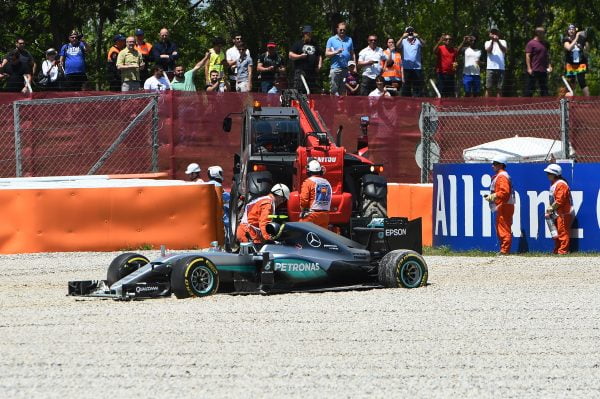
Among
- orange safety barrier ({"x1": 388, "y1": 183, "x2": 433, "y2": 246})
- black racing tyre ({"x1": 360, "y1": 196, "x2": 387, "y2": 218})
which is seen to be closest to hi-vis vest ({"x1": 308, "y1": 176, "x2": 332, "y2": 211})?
black racing tyre ({"x1": 360, "y1": 196, "x2": 387, "y2": 218})

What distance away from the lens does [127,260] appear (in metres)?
14.2

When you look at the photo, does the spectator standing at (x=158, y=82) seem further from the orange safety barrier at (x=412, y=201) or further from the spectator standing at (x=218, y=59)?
the orange safety barrier at (x=412, y=201)

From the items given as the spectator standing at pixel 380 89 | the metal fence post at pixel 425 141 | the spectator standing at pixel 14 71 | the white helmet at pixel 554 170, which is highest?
the spectator standing at pixel 14 71

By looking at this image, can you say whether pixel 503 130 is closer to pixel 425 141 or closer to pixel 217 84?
pixel 425 141

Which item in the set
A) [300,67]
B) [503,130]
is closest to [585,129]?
[503,130]

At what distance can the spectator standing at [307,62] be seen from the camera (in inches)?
976

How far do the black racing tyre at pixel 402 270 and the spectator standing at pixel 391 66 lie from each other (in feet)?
36.3

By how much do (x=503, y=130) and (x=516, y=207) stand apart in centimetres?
297

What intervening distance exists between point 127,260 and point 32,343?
3.76 metres

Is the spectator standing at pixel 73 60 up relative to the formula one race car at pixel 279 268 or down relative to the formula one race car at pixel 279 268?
up

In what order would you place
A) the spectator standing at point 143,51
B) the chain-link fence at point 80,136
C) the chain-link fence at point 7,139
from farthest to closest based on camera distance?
the spectator standing at point 143,51 < the chain-link fence at point 80,136 < the chain-link fence at point 7,139

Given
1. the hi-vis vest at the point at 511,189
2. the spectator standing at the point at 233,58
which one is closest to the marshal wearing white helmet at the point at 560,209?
the hi-vis vest at the point at 511,189

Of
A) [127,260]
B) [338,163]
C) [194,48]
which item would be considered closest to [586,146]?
[338,163]

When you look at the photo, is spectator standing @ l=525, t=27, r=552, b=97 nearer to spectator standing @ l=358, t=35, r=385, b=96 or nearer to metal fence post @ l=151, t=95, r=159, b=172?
spectator standing @ l=358, t=35, r=385, b=96
